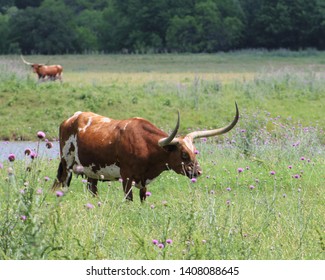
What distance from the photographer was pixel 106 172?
11.9 metres

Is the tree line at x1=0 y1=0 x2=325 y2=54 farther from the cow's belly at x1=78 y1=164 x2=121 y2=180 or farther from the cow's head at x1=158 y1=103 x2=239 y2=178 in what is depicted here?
the cow's head at x1=158 y1=103 x2=239 y2=178

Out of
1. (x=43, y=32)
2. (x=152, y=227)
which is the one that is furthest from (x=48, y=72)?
(x=43, y=32)

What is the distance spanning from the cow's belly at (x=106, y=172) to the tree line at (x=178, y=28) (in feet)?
220

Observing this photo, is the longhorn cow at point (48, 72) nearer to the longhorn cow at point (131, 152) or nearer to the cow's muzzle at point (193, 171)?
the longhorn cow at point (131, 152)

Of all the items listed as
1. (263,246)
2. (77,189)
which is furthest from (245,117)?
(263,246)

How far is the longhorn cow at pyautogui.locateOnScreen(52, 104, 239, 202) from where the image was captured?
1153 cm

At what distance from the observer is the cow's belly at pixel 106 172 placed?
1182 cm

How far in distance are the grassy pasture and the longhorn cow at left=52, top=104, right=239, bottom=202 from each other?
30cm

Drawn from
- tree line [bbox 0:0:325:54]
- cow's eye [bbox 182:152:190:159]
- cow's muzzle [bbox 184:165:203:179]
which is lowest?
tree line [bbox 0:0:325:54]

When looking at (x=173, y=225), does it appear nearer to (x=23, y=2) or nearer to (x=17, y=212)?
(x=17, y=212)

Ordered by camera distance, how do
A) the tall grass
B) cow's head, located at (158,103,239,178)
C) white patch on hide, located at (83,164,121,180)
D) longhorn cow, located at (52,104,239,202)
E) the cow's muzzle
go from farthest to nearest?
white patch on hide, located at (83,164,121,180), longhorn cow, located at (52,104,239,202), cow's head, located at (158,103,239,178), the cow's muzzle, the tall grass

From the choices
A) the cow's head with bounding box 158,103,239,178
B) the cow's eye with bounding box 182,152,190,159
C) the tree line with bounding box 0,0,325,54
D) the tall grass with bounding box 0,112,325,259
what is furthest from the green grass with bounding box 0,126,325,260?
the tree line with bounding box 0,0,325,54

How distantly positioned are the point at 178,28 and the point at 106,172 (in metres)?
75.6

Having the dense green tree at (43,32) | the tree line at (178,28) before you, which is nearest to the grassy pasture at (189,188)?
the tree line at (178,28)
